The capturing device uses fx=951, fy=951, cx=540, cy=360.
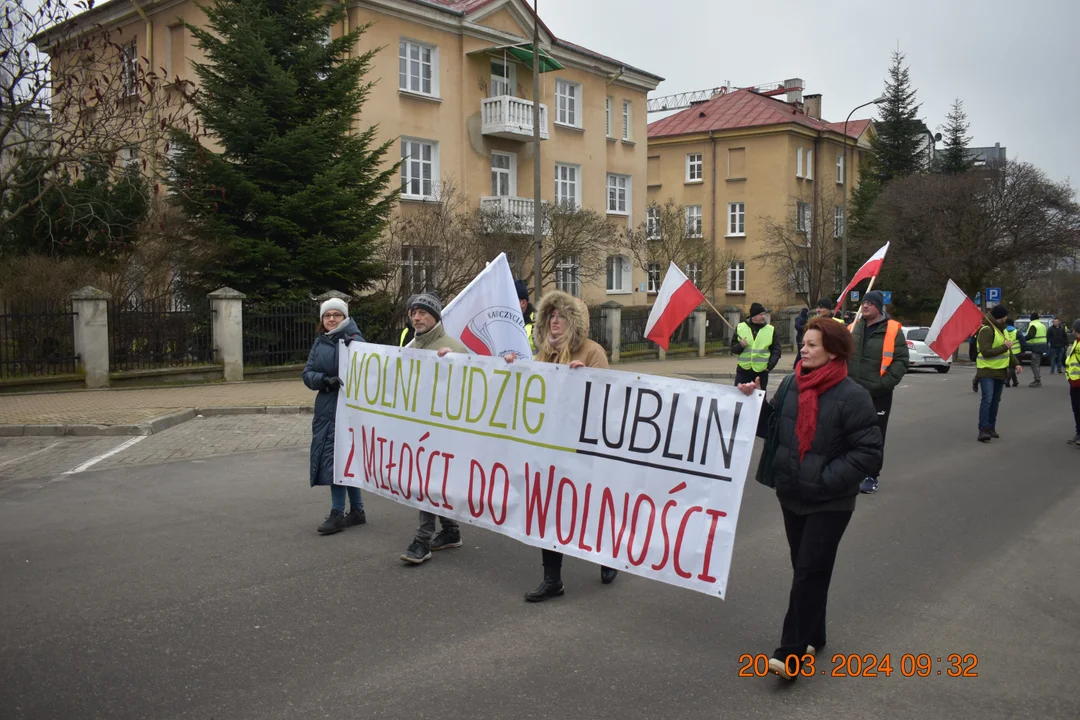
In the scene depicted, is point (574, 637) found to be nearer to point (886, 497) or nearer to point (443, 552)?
point (443, 552)

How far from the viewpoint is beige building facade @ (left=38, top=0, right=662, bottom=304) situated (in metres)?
31.0

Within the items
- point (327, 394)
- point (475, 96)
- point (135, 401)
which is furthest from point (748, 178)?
point (327, 394)

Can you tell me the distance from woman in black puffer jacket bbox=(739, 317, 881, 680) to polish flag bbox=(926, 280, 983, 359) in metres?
7.45

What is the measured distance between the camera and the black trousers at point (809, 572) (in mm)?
4633

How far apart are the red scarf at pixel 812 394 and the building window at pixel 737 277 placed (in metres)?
50.3

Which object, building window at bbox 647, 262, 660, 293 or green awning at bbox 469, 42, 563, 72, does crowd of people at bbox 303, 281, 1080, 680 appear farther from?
building window at bbox 647, 262, 660, 293

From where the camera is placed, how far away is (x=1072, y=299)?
6184 cm

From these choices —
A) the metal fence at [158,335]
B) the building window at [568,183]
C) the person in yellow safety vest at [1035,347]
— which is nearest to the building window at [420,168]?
the building window at [568,183]

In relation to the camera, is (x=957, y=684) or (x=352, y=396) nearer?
(x=957, y=684)

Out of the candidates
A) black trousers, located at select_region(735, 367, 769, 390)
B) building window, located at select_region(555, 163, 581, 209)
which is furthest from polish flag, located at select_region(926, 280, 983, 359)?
building window, located at select_region(555, 163, 581, 209)

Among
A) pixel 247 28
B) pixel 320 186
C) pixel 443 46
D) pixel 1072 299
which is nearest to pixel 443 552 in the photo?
pixel 320 186

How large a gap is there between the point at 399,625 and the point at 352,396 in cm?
236

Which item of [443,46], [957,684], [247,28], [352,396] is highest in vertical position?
[443,46]

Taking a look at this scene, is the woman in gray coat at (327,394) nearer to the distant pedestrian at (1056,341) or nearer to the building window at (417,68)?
the building window at (417,68)
